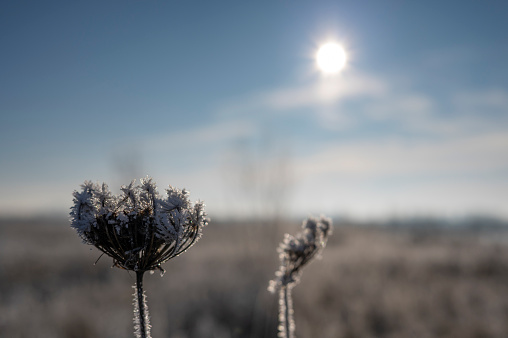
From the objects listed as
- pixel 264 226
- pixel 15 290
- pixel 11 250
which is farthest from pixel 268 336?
pixel 11 250

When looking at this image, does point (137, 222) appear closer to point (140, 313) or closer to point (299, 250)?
point (140, 313)

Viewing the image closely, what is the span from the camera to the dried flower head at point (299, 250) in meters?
1.62

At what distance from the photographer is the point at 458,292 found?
13930 millimetres

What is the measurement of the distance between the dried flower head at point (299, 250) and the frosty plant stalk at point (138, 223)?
50 centimetres

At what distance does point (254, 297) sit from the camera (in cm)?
1352

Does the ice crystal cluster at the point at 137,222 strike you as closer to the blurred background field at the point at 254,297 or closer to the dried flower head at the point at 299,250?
the dried flower head at the point at 299,250

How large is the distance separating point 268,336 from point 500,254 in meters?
18.8

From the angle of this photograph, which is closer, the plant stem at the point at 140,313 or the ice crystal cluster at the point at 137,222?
the plant stem at the point at 140,313

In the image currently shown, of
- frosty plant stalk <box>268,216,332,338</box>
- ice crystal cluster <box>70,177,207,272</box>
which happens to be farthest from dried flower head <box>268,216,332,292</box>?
ice crystal cluster <box>70,177,207,272</box>

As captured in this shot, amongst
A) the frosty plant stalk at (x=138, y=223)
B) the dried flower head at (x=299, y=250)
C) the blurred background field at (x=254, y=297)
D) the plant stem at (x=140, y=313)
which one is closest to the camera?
the plant stem at (x=140, y=313)

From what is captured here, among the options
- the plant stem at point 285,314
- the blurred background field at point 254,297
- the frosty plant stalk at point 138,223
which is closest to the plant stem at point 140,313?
the frosty plant stalk at point 138,223

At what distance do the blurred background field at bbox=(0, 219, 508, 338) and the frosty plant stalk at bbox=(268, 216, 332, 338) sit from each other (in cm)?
834

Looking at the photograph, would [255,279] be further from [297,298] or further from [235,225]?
[235,225]

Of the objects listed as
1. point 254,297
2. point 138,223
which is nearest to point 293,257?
point 138,223
